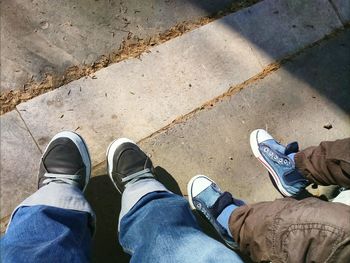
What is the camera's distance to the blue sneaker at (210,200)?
188 centimetres

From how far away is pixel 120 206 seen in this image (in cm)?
191

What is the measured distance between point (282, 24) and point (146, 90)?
0.85 metres

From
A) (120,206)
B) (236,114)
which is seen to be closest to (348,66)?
(236,114)

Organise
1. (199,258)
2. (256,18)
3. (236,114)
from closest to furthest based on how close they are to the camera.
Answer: (199,258) → (236,114) → (256,18)

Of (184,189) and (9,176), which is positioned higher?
(9,176)

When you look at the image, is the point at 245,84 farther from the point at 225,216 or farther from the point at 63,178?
the point at 63,178

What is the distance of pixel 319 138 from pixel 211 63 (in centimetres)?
67

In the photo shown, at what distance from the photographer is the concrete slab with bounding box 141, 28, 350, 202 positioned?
6.65 feet

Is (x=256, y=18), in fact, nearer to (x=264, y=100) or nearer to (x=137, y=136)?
(x=264, y=100)

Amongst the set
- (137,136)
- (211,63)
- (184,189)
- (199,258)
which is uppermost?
(211,63)

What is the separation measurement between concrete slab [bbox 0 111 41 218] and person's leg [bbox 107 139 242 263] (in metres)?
0.33

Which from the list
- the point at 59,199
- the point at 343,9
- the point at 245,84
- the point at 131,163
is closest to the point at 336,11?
the point at 343,9

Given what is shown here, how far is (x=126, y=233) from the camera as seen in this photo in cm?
164

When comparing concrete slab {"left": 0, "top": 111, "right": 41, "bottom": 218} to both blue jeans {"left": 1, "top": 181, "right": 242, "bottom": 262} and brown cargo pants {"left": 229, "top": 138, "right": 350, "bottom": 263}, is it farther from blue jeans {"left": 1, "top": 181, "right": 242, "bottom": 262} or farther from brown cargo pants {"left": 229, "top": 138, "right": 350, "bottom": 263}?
brown cargo pants {"left": 229, "top": 138, "right": 350, "bottom": 263}
